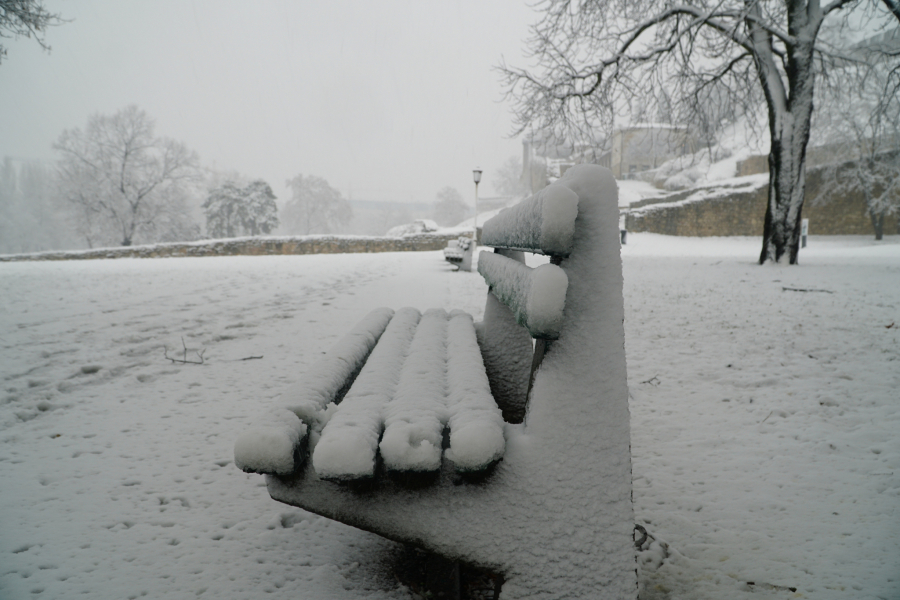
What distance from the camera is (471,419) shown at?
80 centimetres

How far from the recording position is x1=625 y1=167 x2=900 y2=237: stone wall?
2119cm

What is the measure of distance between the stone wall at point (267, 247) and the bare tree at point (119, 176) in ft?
56.1

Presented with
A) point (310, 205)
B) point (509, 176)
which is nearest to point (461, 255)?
point (310, 205)

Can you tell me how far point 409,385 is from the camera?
1.00m

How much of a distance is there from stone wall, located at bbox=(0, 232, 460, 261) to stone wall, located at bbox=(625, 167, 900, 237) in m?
11.9

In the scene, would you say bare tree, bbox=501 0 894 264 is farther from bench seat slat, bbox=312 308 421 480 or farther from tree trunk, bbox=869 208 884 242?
tree trunk, bbox=869 208 884 242

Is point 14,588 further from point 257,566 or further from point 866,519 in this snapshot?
point 866,519

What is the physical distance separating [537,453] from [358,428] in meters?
0.33

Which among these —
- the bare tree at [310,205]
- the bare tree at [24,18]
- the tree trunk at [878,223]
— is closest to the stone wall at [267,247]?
the bare tree at [24,18]

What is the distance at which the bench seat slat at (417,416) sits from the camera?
74 centimetres

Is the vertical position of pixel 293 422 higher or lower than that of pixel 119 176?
lower

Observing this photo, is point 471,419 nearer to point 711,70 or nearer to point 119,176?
point 711,70

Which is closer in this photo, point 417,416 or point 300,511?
point 417,416

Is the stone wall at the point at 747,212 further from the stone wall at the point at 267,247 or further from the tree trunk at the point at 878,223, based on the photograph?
the stone wall at the point at 267,247
